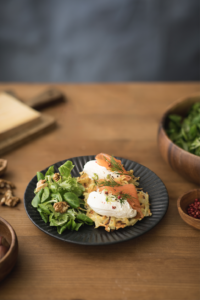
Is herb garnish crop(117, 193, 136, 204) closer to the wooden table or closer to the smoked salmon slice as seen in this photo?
the smoked salmon slice

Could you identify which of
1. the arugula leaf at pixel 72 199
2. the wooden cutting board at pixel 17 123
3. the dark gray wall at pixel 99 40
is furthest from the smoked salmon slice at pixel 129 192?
the dark gray wall at pixel 99 40

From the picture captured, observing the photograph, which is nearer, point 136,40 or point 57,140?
point 57,140

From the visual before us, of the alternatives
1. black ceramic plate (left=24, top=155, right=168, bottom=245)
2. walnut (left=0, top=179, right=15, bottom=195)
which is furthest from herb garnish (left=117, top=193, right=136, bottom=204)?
walnut (left=0, top=179, right=15, bottom=195)

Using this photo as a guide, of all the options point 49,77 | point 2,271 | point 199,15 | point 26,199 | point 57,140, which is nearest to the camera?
point 2,271

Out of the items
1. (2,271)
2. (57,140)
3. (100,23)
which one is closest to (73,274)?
(2,271)

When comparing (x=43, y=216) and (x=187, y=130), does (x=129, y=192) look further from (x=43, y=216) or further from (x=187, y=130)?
(x=187, y=130)

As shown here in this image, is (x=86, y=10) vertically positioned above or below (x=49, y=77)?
above

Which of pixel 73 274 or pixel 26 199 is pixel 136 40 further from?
pixel 73 274

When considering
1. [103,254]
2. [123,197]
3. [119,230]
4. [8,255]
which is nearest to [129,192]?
[123,197]
